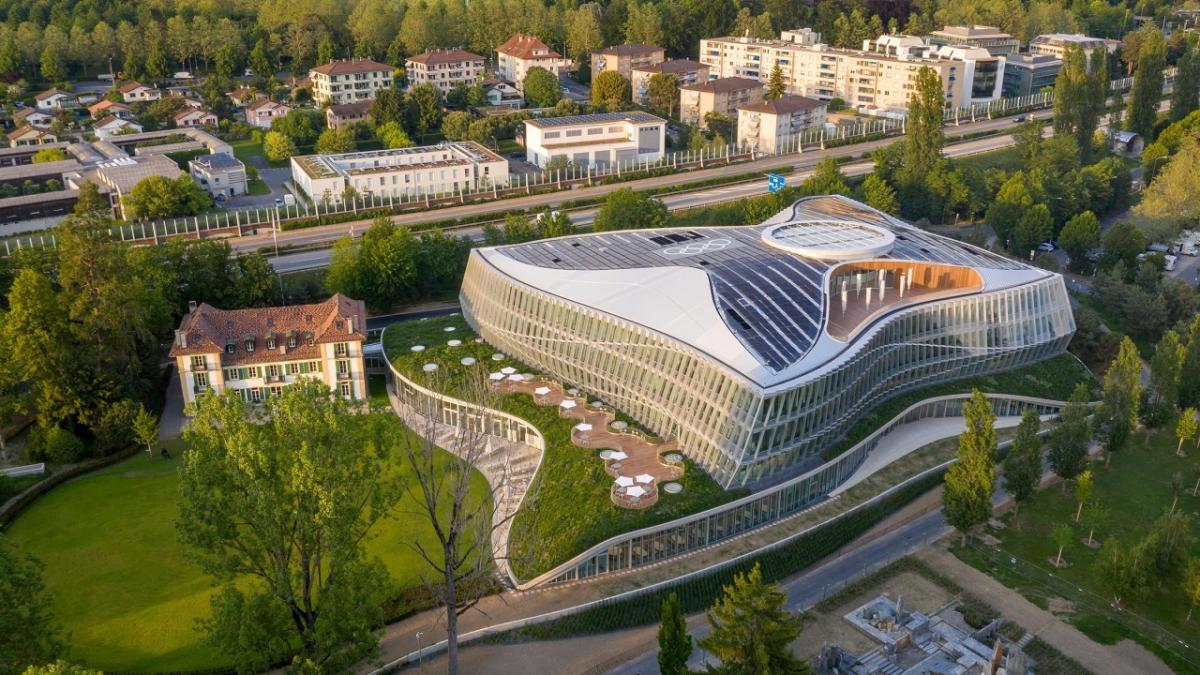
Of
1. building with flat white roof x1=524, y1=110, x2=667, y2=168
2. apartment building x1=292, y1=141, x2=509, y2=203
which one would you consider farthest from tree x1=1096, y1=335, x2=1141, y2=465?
building with flat white roof x1=524, y1=110, x2=667, y2=168

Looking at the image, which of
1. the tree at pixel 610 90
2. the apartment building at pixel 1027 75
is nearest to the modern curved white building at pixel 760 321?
the tree at pixel 610 90

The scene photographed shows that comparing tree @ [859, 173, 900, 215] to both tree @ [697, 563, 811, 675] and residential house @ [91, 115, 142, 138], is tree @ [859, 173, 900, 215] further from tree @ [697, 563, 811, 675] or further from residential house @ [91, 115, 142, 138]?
residential house @ [91, 115, 142, 138]

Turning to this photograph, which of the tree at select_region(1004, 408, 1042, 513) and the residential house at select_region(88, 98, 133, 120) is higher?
the residential house at select_region(88, 98, 133, 120)

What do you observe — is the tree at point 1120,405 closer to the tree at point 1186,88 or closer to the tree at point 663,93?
the tree at point 1186,88

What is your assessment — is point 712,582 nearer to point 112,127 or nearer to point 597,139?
point 597,139

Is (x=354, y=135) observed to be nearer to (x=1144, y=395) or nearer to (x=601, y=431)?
(x=601, y=431)

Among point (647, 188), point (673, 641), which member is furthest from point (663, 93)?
point (673, 641)
